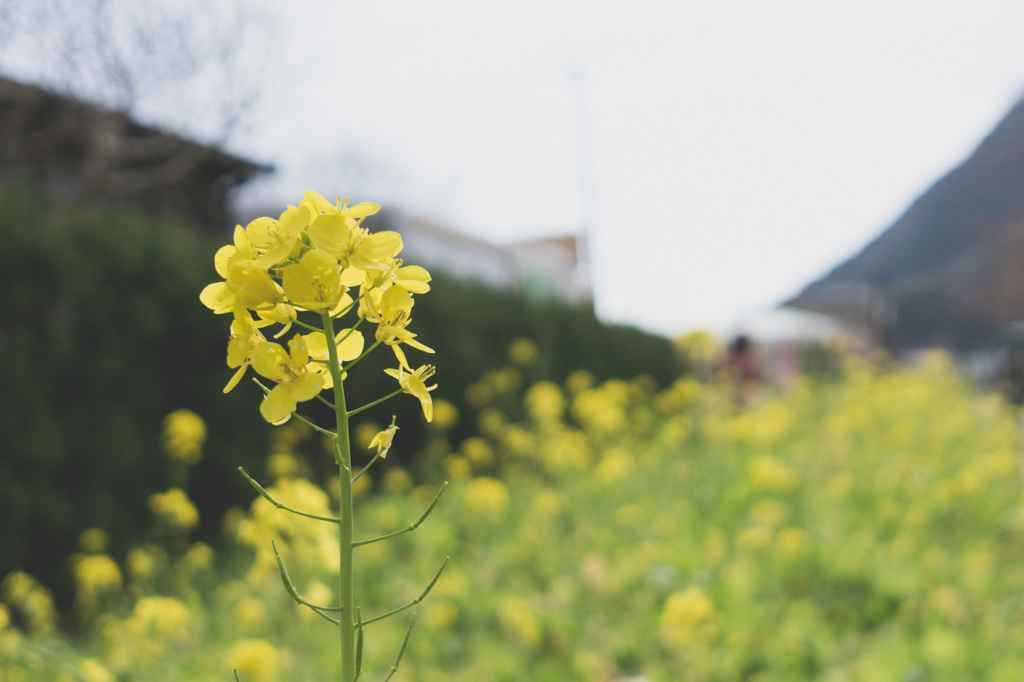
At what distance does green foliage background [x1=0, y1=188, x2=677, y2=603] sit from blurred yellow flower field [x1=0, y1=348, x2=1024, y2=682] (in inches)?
8.9

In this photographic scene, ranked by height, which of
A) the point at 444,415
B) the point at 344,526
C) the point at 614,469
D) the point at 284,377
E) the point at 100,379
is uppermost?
the point at 284,377

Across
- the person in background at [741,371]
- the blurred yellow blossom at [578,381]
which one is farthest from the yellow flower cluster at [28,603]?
the person in background at [741,371]

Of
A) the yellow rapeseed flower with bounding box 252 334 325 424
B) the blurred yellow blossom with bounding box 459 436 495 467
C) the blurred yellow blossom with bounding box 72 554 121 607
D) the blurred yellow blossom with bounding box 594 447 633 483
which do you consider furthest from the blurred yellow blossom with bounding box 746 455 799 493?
the yellow rapeseed flower with bounding box 252 334 325 424

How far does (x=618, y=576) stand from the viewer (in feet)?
10.7

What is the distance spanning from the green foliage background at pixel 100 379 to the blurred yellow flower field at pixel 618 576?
23 centimetres

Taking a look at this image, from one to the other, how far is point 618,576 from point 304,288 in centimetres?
301

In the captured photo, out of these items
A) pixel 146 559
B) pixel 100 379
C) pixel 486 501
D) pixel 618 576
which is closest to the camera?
pixel 146 559

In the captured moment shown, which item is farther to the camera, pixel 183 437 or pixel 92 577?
pixel 183 437

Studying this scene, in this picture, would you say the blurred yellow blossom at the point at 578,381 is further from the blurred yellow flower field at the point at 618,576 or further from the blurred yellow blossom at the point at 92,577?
the blurred yellow blossom at the point at 92,577

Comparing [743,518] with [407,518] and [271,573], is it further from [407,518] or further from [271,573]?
[271,573]

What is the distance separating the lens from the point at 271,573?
2674 mm

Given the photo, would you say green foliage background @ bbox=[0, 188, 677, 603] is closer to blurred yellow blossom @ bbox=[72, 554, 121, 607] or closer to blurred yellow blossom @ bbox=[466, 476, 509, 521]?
blurred yellow blossom @ bbox=[72, 554, 121, 607]

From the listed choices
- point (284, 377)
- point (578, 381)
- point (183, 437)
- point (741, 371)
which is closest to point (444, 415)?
point (578, 381)

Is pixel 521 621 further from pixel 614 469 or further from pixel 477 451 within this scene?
pixel 477 451
